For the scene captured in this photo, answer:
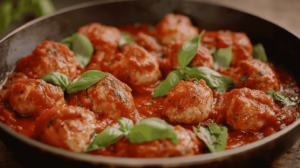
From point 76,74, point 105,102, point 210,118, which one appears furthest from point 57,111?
point 210,118

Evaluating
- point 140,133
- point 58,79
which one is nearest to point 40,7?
point 58,79

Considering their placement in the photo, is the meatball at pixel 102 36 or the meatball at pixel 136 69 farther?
the meatball at pixel 102 36

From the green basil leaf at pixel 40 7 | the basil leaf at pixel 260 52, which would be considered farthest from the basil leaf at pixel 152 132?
the green basil leaf at pixel 40 7

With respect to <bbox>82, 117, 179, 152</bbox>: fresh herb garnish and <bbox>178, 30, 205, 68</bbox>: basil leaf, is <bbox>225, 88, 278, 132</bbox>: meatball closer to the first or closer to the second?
<bbox>178, 30, 205, 68</bbox>: basil leaf

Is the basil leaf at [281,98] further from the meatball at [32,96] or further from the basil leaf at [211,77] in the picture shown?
the meatball at [32,96]

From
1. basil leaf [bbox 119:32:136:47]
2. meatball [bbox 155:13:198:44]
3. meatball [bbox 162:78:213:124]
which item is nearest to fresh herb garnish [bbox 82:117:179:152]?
meatball [bbox 162:78:213:124]
